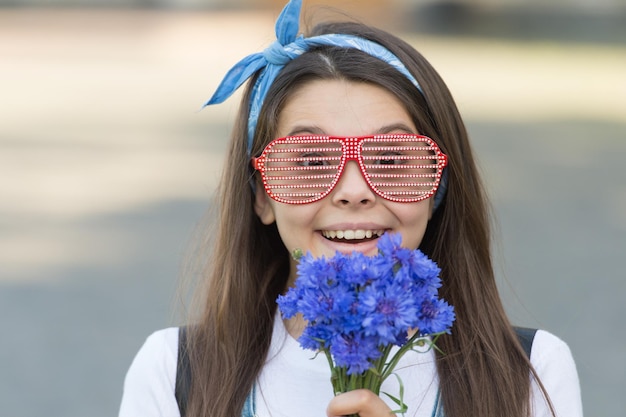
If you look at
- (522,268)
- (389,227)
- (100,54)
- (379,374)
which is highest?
(100,54)

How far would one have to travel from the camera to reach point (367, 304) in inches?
73.2

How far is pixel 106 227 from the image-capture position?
7918mm

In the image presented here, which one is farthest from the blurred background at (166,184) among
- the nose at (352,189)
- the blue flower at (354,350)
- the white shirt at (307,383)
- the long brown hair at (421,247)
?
the blue flower at (354,350)

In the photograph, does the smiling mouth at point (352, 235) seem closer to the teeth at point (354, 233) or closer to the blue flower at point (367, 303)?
the teeth at point (354, 233)

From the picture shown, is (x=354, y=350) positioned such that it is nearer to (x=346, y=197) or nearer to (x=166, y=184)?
(x=346, y=197)

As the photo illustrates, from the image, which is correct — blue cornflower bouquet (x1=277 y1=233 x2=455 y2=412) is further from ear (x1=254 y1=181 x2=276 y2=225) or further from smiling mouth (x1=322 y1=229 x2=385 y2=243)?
ear (x1=254 y1=181 x2=276 y2=225)

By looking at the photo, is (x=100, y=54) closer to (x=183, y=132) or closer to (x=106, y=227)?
(x=183, y=132)

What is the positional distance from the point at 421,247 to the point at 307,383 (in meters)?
0.46

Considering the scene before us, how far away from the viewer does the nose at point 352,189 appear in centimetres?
254

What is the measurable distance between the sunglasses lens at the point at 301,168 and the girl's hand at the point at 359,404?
64 cm

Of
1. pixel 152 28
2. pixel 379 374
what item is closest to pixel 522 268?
pixel 379 374

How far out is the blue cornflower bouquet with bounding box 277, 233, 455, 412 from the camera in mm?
1866

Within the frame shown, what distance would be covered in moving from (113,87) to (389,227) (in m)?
11.4

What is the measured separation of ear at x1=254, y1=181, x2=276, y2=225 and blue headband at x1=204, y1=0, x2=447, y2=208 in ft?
0.32
